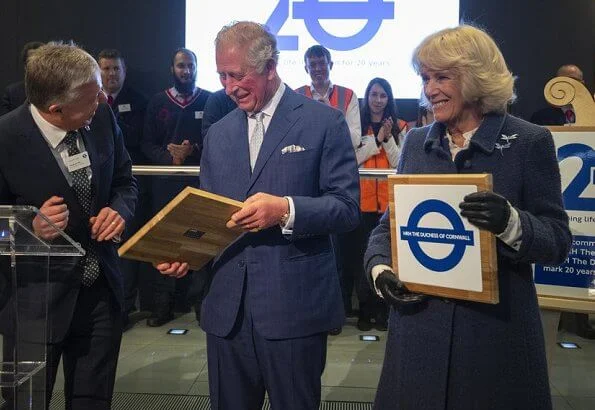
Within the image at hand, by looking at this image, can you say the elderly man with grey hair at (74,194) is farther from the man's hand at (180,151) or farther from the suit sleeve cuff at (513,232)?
the man's hand at (180,151)

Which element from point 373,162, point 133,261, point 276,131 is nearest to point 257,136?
point 276,131

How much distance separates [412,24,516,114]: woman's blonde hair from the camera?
163 centimetres

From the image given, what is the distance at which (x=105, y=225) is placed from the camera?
2121mm

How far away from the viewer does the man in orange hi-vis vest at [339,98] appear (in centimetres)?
459

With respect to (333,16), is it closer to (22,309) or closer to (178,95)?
(178,95)

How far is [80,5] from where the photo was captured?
6.08 metres

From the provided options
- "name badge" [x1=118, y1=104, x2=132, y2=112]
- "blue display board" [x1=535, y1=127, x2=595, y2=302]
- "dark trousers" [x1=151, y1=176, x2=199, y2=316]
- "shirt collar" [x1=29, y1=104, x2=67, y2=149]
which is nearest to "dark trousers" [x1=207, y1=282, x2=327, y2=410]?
"shirt collar" [x1=29, y1=104, x2=67, y2=149]

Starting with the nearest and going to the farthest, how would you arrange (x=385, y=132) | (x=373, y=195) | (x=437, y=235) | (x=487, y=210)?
(x=487, y=210) < (x=437, y=235) < (x=373, y=195) < (x=385, y=132)

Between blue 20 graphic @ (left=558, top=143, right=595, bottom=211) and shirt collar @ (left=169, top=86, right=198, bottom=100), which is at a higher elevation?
shirt collar @ (left=169, top=86, right=198, bottom=100)

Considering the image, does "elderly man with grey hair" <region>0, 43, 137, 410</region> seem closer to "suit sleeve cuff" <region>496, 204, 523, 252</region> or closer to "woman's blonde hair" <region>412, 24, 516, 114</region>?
"woman's blonde hair" <region>412, 24, 516, 114</region>

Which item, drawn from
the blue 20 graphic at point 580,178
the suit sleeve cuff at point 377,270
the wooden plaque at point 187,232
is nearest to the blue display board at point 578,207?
the blue 20 graphic at point 580,178

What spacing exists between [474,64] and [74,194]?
1.29 m

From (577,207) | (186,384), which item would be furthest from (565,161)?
(186,384)

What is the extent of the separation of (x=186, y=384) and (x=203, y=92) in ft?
7.79
